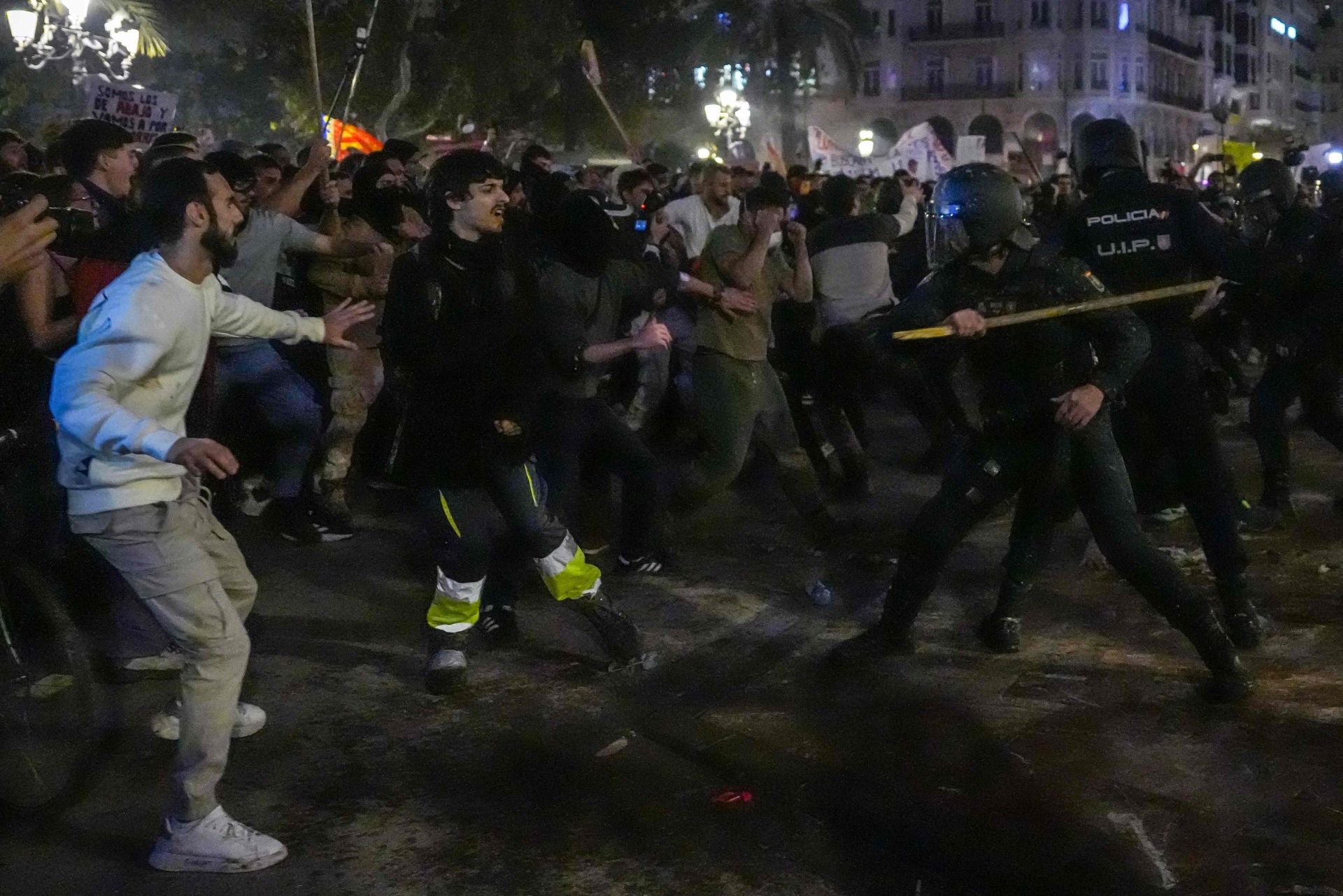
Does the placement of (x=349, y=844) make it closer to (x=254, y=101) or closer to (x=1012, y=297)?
(x=1012, y=297)

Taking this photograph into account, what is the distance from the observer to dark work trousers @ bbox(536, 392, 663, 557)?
6.56 metres

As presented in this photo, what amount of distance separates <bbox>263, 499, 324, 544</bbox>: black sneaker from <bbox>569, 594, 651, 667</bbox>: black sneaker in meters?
2.59

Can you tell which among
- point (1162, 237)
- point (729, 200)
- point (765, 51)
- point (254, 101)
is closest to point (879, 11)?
point (765, 51)

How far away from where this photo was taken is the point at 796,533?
781 cm

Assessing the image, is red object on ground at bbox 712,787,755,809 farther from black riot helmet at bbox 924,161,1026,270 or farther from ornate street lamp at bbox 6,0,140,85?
ornate street lamp at bbox 6,0,140,85

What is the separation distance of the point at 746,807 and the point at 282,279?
16.9ft

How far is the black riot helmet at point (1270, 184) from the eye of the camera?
27.0ft

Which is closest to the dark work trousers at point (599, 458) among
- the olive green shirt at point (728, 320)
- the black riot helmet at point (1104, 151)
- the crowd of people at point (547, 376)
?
the crowd of people at point (547, 376)

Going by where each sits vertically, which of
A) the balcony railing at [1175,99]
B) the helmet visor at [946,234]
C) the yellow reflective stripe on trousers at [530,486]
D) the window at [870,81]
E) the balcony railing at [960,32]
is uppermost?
the balcony railing at [960,32]

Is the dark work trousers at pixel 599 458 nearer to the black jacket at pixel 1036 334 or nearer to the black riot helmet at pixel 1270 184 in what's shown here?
the black jacket at pixel 1036 334

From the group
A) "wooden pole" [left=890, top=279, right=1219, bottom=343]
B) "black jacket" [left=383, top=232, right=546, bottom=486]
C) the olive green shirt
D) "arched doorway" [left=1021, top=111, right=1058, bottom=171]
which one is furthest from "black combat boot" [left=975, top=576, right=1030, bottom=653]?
"arched doorway" [left=1021, top=111, right=1058, bottom=171]

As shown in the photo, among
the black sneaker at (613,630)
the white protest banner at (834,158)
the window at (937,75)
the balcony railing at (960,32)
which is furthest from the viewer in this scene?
the window at (937,75)

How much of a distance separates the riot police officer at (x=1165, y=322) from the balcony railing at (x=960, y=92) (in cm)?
7304

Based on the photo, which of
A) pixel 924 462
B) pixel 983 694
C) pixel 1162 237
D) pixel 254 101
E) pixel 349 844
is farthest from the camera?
pixel 254 101
